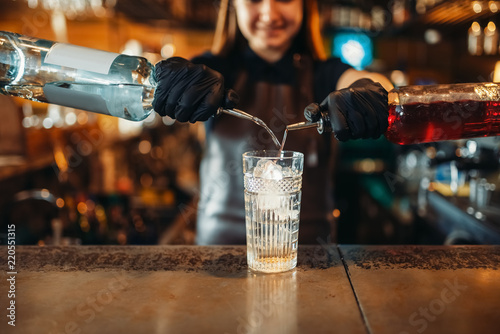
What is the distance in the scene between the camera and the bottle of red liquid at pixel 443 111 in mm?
992

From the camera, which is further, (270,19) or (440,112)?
(270,19)

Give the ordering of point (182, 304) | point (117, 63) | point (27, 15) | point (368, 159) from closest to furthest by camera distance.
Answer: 1. point (182, 304)
2. point (117, 63)
3. point (368, 159)
4. point (27, 15)

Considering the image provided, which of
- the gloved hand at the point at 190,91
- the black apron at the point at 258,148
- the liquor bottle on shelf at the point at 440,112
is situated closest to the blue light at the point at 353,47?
the black apron at the point at 258,148

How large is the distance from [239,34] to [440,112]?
92cm

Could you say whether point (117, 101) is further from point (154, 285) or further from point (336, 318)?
point (336, 318)

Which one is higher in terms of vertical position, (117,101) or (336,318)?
(117,101)

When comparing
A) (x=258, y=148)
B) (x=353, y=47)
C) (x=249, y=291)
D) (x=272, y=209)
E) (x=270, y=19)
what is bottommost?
(x=249, y=291)

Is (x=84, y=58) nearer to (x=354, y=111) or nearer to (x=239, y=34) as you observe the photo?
(x=354, y=111)

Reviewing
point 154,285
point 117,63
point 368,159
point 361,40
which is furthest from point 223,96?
point 361,40

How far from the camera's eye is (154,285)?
87 centimetres

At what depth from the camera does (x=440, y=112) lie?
1.01m

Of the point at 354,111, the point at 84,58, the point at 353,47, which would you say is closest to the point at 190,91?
the point at 84,58

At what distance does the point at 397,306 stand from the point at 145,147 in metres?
4.08

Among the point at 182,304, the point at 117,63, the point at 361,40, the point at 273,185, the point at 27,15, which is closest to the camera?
the point at 182,304
